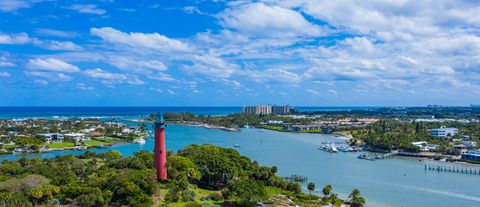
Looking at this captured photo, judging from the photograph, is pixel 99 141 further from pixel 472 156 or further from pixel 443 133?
pixel 443 133

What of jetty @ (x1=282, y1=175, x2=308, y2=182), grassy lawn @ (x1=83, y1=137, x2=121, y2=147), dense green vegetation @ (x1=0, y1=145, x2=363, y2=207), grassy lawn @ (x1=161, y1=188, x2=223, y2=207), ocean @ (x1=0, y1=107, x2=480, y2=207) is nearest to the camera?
dense green vegetation @ (x1=0, y1=145, x2=363, y2=207)

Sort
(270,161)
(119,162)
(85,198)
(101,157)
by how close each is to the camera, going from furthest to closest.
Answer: (270,161), (101,157), (119,162), (85,198)

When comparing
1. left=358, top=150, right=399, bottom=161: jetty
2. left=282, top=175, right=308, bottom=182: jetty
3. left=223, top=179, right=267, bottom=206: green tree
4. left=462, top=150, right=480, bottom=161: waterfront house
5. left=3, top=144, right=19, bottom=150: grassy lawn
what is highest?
left=223, top=179, right=267, bottom=206: green tree

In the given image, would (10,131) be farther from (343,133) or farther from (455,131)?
(455,131)

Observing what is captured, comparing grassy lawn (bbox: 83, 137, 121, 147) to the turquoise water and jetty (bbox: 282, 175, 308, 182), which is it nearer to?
the turquoise water

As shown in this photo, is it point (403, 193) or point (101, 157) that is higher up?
point (101, 157)

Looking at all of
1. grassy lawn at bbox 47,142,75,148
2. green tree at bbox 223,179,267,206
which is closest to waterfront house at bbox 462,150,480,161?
green tree at bbox 223,179,267,206

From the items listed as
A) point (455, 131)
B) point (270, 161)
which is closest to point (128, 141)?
point (270, 161)

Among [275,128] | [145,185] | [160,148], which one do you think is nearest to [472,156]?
[160,148]
